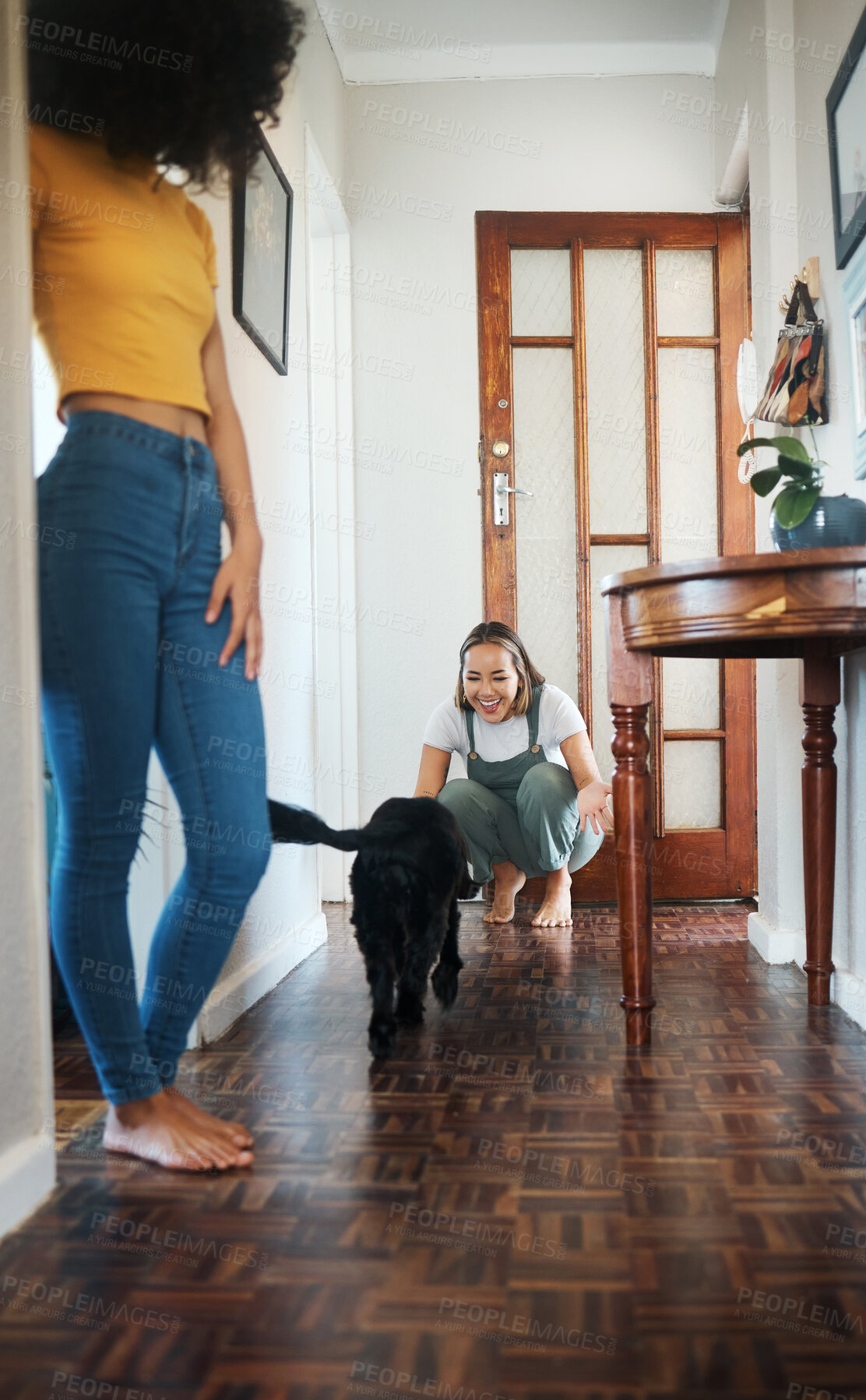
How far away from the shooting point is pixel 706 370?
133 inches

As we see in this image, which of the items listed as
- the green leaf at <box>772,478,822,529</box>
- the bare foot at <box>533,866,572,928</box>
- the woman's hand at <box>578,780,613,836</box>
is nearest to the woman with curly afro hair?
the green leaf at <box>772,478,822,529</box>

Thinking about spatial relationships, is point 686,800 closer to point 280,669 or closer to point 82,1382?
point 280,669

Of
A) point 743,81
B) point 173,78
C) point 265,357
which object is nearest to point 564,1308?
point 173,78

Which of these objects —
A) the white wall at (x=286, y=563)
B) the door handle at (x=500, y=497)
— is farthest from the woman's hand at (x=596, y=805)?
the door handle at (x=500, y=497)

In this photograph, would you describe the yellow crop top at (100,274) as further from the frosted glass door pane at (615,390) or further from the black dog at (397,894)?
the frosted glass door pane at (615,390)

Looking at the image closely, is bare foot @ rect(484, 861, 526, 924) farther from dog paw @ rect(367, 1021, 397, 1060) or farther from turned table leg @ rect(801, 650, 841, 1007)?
dog paw @ rect(367, 1021, 397, 1060)

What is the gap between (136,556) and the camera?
1345 millimetres

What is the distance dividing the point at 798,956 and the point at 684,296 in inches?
79.4

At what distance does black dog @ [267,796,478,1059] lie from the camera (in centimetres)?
176

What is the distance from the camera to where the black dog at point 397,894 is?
1757mm

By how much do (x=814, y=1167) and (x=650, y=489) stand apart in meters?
2.37

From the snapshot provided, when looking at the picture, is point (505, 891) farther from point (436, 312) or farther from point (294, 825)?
point (436, 312)

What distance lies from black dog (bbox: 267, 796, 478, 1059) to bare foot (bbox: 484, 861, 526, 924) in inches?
43.7

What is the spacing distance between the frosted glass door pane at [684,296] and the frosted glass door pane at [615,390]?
0.07 m
